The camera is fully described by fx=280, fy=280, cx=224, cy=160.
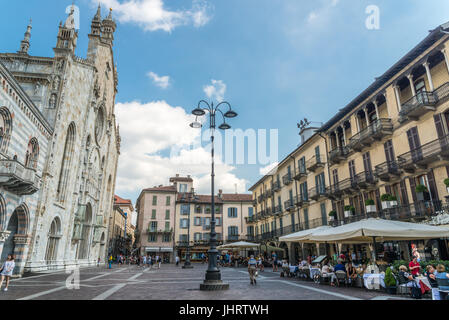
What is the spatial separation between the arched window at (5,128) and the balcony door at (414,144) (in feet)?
72.6

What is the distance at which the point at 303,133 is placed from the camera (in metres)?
34.8

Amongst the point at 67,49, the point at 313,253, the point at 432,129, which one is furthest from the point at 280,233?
the point at 67,49

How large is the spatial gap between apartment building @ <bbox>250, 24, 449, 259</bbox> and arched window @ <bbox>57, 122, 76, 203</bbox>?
2236cm

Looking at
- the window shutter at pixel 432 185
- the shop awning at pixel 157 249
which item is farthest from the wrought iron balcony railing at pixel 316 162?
the shop awning at pixel 157 249

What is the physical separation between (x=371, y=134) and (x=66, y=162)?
80.1 ft

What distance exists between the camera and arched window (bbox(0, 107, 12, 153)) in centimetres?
1416

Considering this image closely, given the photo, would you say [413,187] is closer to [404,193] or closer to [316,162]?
[404,193]

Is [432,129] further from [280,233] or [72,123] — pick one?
[72,123]

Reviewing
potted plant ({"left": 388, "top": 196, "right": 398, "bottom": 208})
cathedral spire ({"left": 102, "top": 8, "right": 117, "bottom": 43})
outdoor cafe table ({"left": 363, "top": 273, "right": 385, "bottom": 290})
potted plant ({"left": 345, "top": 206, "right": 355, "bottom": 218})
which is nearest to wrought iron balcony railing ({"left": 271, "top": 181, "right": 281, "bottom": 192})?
potted plant ({"left": 345, "top": 206, "right": 355, "bottom": 218})

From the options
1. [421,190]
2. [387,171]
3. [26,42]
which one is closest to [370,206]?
[387,171]

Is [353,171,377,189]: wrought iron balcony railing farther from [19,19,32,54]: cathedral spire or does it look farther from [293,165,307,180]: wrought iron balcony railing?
[19,19,32,54]: cathedral spire

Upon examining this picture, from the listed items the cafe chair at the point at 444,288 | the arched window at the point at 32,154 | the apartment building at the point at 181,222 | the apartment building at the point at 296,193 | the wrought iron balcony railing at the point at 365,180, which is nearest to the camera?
the cafe chair at the point at 444,288

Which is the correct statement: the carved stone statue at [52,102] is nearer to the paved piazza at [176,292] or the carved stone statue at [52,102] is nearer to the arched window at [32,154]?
the arched window at [32,154]

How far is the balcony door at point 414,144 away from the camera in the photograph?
52.1ft
